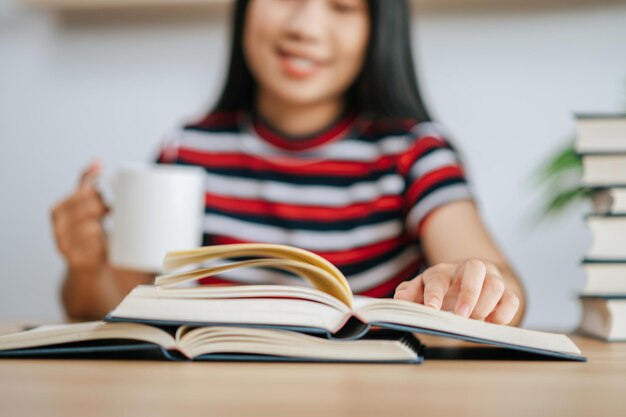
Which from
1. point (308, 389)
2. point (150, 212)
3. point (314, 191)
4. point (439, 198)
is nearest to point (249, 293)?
point (308, 389)

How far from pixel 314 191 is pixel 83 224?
40 cm

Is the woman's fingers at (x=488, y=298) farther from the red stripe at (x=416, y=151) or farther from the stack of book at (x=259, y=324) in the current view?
the red stripe at (x=416, y=151)

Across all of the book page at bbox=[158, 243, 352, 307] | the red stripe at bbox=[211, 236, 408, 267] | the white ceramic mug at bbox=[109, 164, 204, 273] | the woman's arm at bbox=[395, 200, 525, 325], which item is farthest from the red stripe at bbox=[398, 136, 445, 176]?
the book page at bbox=[158, 243, 352, 307]

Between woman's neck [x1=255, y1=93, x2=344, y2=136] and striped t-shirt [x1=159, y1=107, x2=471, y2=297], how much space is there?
2 cm

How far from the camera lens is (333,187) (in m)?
1.31

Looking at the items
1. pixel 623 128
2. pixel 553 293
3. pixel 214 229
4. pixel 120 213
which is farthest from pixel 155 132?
pixel 623 128

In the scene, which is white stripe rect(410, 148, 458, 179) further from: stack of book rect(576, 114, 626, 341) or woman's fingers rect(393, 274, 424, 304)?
woman's fingers rect(393, 274, 424, 304)

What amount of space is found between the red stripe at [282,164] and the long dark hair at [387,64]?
9 cm

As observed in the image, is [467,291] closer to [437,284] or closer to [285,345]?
[437,284]

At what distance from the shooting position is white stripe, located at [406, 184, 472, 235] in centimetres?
116

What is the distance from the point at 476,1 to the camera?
1638 millimetres

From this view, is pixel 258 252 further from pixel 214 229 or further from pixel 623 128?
pixel 214 229

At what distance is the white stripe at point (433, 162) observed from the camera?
1.22m

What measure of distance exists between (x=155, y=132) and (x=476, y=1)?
0.83 m
